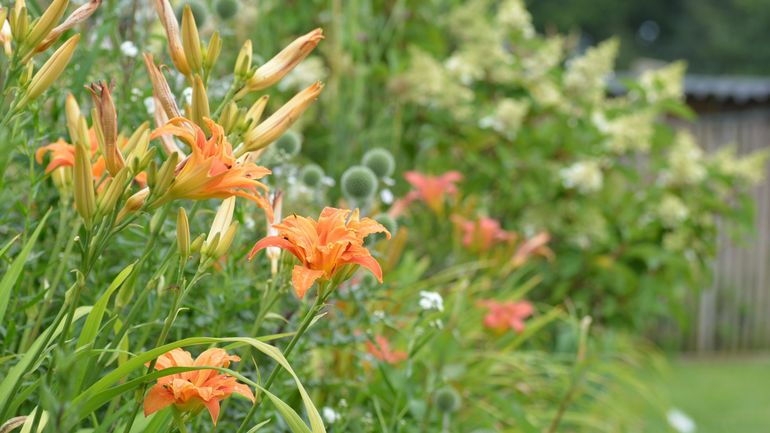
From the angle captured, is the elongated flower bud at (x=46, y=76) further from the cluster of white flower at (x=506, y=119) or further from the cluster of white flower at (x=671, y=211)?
the cluster of white flower at (x=671, y=211)

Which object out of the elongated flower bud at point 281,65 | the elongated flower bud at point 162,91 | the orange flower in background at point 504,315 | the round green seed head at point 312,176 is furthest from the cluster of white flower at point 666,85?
the elongated flower bud at point 162,91

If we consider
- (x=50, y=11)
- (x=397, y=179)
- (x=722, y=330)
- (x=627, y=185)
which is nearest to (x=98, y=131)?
(x=50, y=11)

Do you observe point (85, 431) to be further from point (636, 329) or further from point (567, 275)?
point (636, 329)

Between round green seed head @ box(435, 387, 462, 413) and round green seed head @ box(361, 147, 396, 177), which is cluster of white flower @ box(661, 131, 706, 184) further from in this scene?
round green seed head @ box(435, 387, 462, 413)

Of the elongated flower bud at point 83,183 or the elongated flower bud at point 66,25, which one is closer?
the elongated flower bud at point 83,183

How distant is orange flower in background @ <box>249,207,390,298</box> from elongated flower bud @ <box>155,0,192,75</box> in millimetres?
235

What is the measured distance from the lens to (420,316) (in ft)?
5.33

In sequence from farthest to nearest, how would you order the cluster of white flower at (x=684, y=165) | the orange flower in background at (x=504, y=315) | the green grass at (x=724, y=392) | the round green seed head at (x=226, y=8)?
the green grass at (x=724, y=392) → the cluster of white flower at (x=684, y=165) → the orange flower in background at (x=504, y=315) → the round green seed head at (x=226, y=8)

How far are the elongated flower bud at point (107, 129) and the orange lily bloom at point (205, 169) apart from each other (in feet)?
0.12

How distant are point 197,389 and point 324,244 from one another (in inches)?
7.3

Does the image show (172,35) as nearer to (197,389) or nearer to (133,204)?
(133,204)

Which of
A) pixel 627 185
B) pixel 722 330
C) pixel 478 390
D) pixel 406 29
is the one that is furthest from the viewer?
pixel 722 330

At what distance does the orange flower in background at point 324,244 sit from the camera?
928 mm

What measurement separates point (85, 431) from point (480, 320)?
158 cm
